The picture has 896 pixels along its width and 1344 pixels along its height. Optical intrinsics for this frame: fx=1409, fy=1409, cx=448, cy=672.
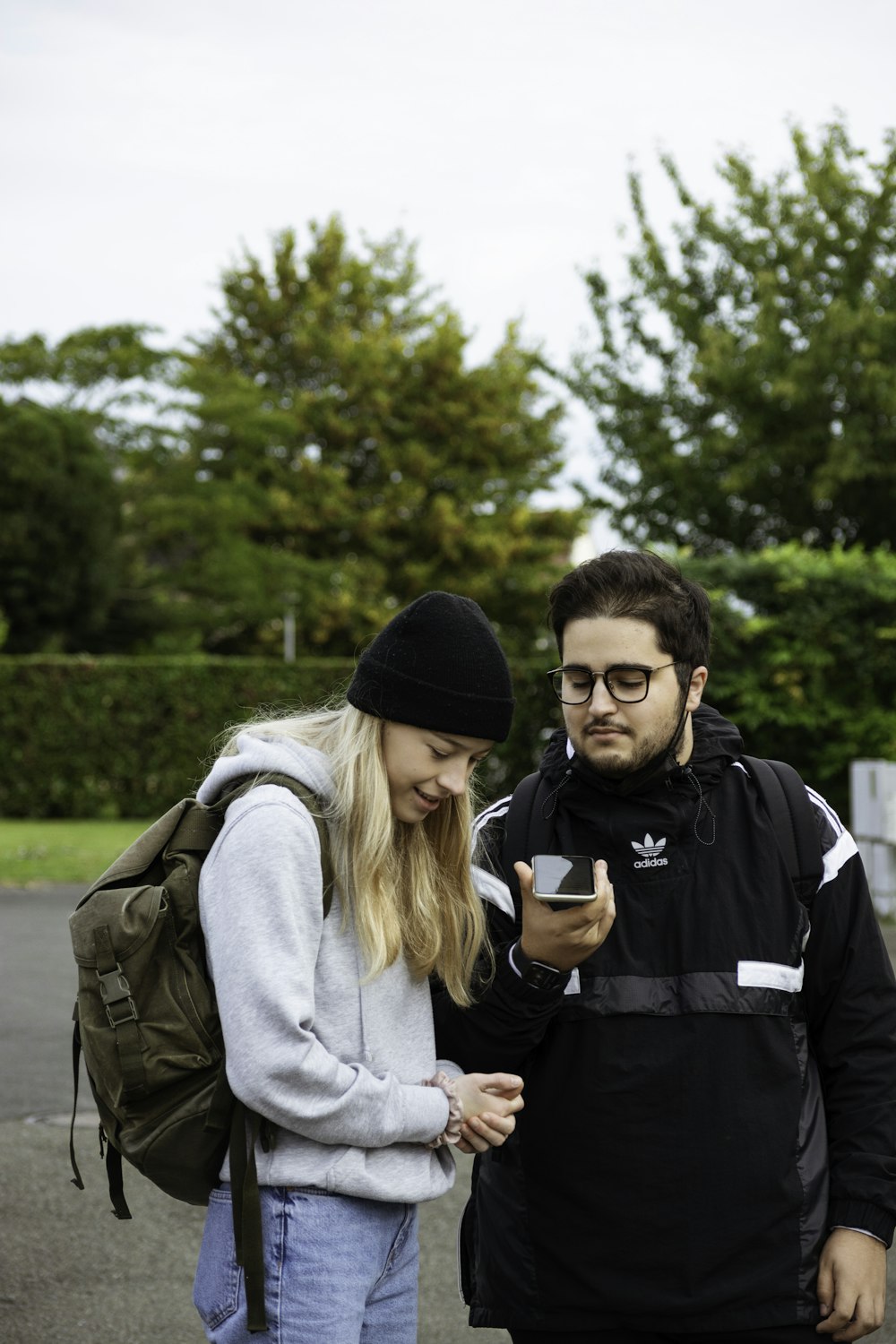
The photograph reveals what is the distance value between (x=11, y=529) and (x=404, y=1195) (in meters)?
33.4

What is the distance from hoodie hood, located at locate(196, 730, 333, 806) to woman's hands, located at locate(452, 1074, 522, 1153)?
1.70ft

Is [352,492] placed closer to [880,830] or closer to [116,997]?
[880,830]

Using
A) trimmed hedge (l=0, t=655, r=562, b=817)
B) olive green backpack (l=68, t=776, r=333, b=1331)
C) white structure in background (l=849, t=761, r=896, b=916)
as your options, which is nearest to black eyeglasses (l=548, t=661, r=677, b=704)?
olive green backpack (l=68, t=776, r=333, b=1331)

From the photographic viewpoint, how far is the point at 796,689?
1291cm

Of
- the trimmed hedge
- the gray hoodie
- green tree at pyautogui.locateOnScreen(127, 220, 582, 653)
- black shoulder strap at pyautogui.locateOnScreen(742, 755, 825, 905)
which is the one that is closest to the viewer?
the gray hoodie

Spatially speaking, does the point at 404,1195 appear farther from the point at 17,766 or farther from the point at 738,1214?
the point at 17,766

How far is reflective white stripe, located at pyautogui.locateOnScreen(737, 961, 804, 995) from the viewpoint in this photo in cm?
243

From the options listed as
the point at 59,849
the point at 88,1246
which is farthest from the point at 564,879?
the point at 59,849

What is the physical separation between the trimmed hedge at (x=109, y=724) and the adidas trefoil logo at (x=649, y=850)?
17737 millimetres

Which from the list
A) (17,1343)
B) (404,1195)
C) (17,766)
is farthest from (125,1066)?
(17,766)

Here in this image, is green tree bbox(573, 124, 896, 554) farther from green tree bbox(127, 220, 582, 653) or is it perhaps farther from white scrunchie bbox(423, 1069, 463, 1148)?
white scrunchie bbox(423, 1069, 463, 1148)

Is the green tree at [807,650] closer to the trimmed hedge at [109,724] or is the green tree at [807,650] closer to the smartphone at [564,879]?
the trimmed hedge at [109,724]

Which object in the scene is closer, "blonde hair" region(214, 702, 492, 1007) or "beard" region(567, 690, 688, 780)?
"blonde hair" region(214, 702, 492, 1007)

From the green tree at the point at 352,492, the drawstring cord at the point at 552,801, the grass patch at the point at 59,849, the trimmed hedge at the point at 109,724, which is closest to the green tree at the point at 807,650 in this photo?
the grass patch at the point at 59,849
